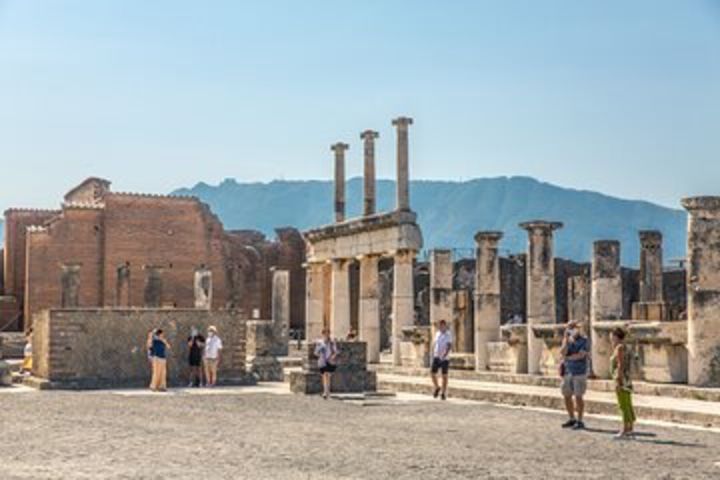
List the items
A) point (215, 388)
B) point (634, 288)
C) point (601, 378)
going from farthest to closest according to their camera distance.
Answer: point (634, 288), point (215, 388), point (601, 378)

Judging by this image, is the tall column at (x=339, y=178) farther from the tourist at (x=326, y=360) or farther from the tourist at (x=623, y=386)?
the tourist at (x=623, y=386)

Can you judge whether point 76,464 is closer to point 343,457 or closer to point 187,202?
point 343,457

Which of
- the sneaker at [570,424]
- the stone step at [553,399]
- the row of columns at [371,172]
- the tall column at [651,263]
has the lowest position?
the sneaker at [570,424]

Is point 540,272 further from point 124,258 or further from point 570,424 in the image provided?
point 124,258

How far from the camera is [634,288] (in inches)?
1646

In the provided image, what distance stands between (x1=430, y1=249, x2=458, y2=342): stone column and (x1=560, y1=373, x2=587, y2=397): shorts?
495 inches

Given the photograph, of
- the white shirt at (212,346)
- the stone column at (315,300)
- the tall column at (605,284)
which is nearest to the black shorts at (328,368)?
the white shirt at (212,346)

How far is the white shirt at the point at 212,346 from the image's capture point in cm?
2481

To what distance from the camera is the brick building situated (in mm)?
45344

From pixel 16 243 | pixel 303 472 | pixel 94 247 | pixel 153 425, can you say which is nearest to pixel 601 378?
pixel 153 425

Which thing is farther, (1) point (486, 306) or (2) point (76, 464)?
(1) point (486, 306)

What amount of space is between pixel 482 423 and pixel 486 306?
31.6 ft

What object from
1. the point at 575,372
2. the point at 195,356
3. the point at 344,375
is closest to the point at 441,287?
the point at 344,375

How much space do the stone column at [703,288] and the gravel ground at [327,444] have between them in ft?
8.22
